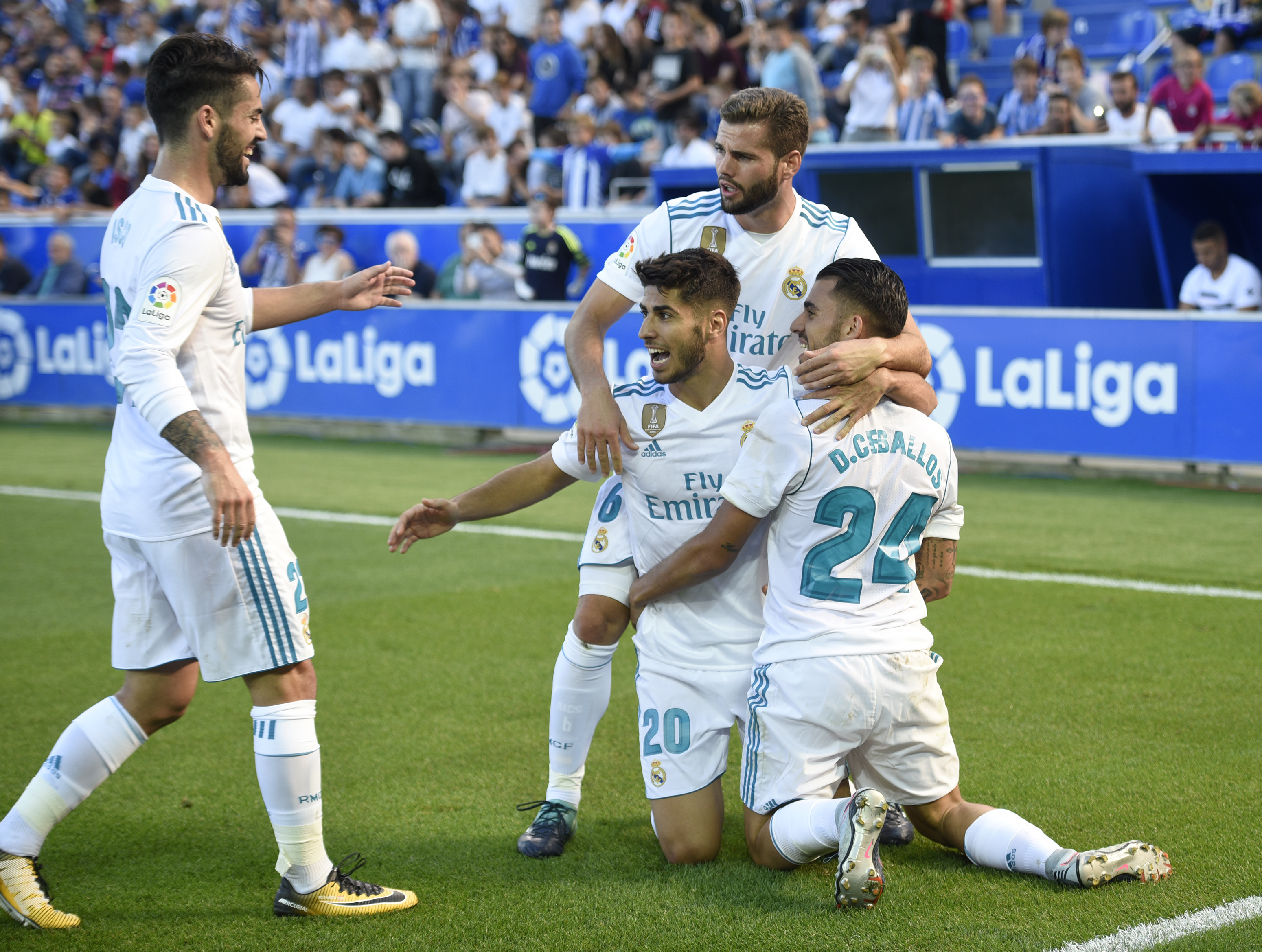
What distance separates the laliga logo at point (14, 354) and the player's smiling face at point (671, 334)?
14.7 metres

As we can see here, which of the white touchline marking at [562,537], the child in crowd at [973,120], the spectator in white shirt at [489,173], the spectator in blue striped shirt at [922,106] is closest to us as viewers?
the white touchline marking at [562,537]

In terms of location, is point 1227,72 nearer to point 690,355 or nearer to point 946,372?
point 946,372

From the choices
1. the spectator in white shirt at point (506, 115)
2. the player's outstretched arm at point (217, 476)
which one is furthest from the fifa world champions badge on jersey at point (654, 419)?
the spectator in white shirt at point (506, 115)

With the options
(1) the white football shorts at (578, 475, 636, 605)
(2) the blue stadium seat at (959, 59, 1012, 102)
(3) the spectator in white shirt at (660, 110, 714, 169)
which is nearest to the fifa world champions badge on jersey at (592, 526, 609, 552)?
(1) the white football shorts at (578, 475, 636, 605)

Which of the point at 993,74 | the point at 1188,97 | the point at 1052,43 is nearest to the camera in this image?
the point at 1188,97

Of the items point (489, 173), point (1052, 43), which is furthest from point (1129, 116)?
point (489, 173)

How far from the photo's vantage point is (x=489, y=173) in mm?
16219

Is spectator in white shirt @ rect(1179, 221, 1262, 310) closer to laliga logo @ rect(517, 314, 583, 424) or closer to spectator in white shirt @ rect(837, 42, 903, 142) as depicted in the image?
spectator in white shirt @ rect(837, 42, 903, 142)

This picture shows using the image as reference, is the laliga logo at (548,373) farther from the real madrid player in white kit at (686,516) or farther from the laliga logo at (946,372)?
the real madrid player in white kit at (686,516)

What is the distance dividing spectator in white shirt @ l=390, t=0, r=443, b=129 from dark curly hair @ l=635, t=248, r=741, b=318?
1592cm

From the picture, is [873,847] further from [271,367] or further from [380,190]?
[380,190]

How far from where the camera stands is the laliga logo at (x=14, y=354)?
1658cm

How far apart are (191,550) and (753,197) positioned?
1907 mm

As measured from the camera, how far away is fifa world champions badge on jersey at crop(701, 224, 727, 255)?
4.30m
